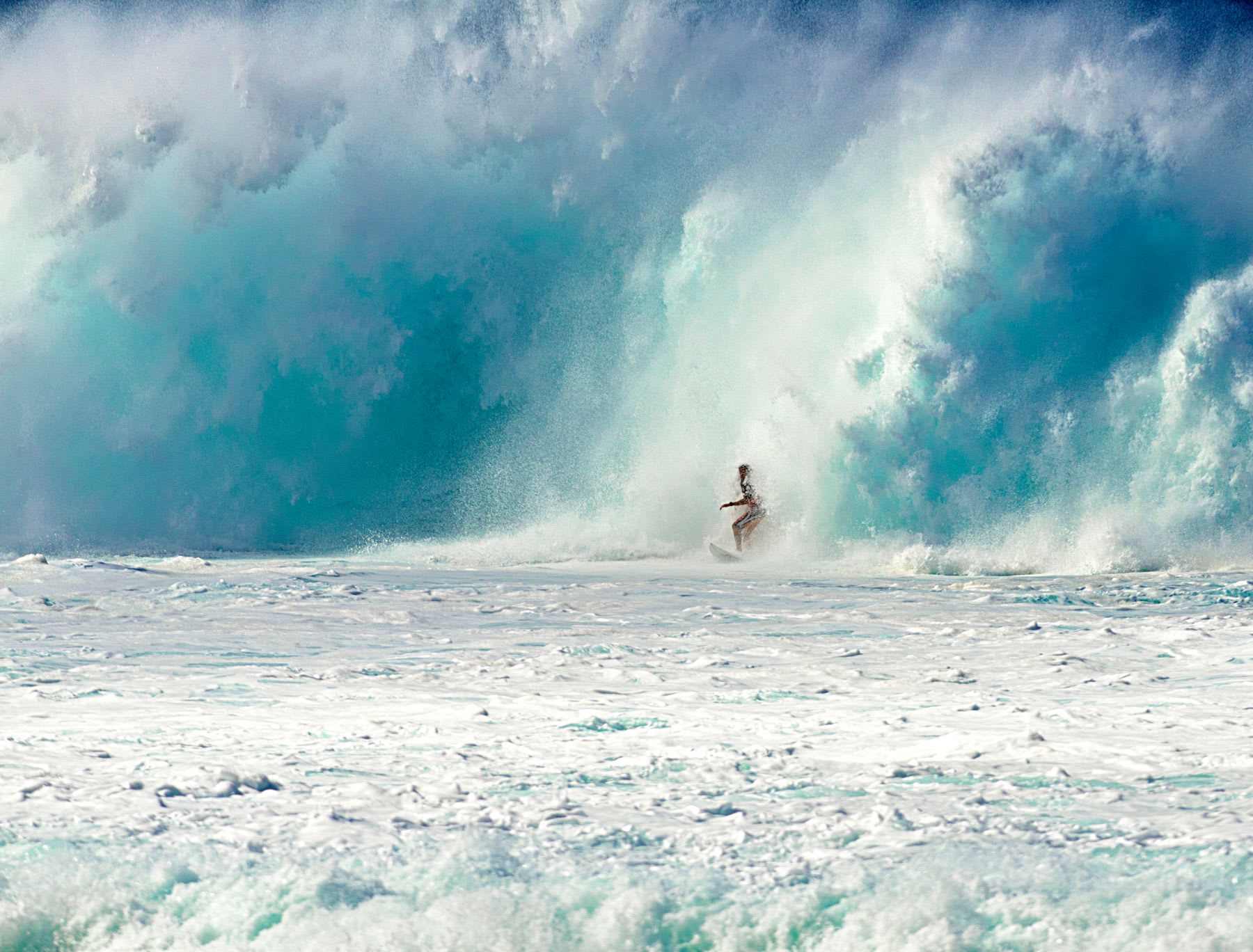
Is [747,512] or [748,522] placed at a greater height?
[747,512]

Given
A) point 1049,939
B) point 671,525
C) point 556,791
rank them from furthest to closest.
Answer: point 671,525
point 556,791
point 1049,939

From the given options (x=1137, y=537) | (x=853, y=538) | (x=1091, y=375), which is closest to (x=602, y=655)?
(x=853, y=538)

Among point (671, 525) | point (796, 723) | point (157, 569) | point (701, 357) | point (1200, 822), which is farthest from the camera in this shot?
point (701, 357)

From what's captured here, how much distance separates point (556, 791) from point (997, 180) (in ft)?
37.0

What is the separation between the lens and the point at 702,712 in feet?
19.1

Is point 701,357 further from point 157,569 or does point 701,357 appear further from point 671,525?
point 157,569

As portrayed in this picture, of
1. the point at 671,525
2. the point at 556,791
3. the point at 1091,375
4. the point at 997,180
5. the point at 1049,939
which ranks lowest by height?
the point at 1049,939

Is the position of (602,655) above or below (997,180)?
below

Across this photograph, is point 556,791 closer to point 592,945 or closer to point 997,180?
point 592,945

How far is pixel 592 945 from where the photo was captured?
346 cm

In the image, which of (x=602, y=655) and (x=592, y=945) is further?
(x=602, y=655)

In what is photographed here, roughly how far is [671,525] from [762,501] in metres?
1.19

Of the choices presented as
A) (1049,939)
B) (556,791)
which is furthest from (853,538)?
(1049,939)

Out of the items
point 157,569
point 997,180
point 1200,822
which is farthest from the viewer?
point 997,180
